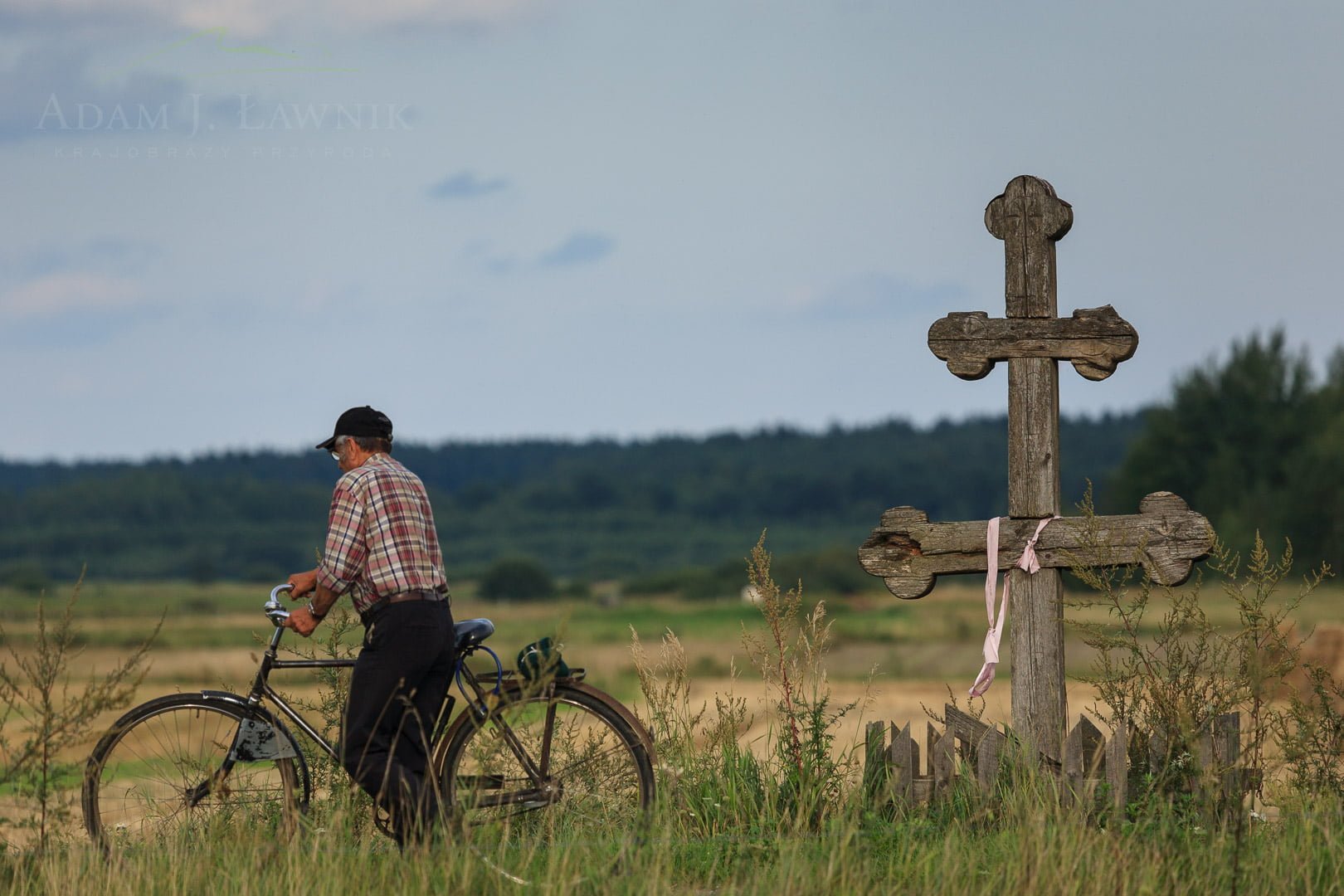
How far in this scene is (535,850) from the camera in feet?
21.1

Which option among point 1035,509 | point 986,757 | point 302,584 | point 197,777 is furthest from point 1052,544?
point 197,777

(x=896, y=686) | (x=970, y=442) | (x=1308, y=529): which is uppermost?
(x=970, y=442)

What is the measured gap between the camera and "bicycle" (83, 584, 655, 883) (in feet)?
21.3

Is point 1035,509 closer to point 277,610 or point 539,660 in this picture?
point 539,660

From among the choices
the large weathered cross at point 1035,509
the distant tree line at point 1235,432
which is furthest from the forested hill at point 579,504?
the large weathered cross at point 1035,509

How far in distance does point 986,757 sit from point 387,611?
3.00 metres

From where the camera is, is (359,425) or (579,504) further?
(579,504)

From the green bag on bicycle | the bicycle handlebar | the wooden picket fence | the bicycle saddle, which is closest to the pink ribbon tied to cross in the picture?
the wooden picket fence

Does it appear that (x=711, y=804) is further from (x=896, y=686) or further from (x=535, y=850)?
(x=896, y=686)

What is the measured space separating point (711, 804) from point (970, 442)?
16134cm

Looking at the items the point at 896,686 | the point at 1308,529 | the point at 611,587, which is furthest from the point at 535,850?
the point at 611,587

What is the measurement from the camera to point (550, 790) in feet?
21.8

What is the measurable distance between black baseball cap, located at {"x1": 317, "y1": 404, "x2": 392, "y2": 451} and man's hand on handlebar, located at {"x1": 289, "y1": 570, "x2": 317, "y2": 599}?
57 cm

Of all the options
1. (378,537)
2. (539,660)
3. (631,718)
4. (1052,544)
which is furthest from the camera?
(1052,544)
